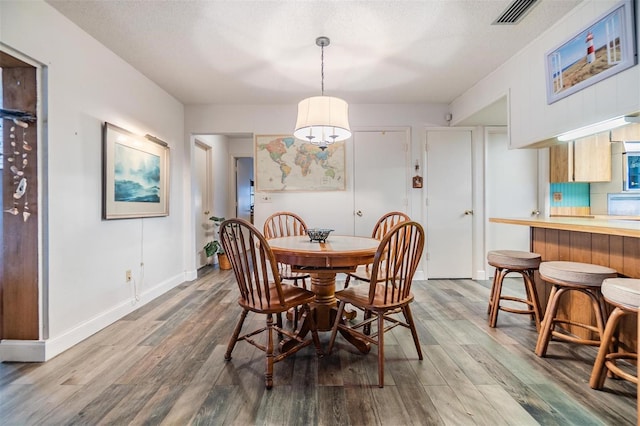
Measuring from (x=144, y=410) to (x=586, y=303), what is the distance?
2.94m

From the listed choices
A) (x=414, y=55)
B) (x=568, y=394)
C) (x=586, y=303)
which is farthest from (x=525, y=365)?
(x=414, y=55)

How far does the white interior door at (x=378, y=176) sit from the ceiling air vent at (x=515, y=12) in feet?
6.09

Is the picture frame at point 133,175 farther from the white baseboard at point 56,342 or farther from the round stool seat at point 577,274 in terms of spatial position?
the round stool seat at point 577,274

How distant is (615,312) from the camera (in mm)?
1507

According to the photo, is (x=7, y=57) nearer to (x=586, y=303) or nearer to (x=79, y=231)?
(x=79, y=231)

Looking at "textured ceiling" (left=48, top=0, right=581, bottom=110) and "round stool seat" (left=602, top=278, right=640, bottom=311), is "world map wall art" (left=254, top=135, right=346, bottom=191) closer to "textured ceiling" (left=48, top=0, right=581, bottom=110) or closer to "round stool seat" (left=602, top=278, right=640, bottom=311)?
"textured ceiling" (left=48, top=0, right=581, bottom=110)

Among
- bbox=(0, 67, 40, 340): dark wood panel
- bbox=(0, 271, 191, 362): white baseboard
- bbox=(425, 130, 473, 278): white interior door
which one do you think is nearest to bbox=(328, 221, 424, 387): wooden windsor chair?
bbox=(0, 271, 191, 362): white baseboard

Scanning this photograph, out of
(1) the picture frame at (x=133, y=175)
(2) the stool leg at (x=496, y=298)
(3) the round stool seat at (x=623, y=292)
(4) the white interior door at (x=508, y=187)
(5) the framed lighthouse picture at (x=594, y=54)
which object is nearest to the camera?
(3) the round stool seat at (x=623, y=292)

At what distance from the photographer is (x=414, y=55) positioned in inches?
103

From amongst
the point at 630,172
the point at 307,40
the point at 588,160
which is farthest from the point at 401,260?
the point at 630,172

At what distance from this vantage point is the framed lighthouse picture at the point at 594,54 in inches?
66.7

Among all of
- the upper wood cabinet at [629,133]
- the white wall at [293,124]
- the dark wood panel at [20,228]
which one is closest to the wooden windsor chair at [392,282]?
the dark wood panel at [20,228]

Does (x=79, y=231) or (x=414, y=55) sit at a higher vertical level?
(x=414, y=55)

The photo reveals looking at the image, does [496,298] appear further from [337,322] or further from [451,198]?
[451,198]
